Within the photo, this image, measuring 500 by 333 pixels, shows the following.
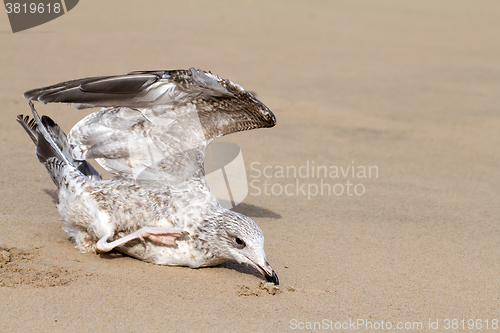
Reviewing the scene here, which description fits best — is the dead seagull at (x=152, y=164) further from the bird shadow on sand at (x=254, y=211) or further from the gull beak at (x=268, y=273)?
the bird shadow on sand at (x=254, y=211)

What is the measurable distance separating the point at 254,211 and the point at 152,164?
1.09 meters

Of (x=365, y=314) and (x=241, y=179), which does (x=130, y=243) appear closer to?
(x=365, y=314)

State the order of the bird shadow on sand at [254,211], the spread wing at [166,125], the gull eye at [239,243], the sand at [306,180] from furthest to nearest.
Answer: the bird shadow on sand at [254,211] → the spread wing at [166,125] → the gull eye at [239,243] → the sand at [306,180]

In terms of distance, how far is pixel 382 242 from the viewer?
13.4ft

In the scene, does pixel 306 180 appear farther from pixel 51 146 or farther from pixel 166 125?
pixel 51 146

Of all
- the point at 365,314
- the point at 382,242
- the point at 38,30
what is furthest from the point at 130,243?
the point at 38,30

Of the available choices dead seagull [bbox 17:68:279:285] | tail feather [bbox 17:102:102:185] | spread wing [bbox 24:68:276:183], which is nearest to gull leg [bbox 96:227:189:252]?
dead seagull [bbox 17:68:279:285]

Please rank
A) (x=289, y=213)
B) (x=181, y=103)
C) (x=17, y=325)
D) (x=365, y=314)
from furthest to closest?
(x=289, y=213) → (x=181, y=103) → (x=365, y=314) → (x=17, y=325)

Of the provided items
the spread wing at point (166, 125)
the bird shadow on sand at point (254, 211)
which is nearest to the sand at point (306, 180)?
the bird shadow on sand at point (254, 211)

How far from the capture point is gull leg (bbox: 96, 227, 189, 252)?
10.9 ft

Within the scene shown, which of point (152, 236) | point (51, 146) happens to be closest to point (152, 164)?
point (152, 236)

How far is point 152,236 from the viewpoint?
332cm

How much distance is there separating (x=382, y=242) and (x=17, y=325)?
2.57 meters

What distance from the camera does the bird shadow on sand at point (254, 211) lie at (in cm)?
446
